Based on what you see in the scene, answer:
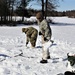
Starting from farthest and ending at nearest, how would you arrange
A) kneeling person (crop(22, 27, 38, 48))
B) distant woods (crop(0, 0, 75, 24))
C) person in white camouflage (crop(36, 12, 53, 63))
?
1. distant woods (crop(0, 0, 75, 24))
2. kneeling person (crop(22, 27, 38, 48))
3. person in white camouflage (crop(36, 12, 53, 63))

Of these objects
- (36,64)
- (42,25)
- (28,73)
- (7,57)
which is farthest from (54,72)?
(7,57)

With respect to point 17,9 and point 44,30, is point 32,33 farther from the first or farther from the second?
point 17,9

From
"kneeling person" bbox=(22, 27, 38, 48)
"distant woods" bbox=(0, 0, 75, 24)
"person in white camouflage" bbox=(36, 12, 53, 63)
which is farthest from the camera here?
"distant woods" bbox=(0, 0, 75, 24)

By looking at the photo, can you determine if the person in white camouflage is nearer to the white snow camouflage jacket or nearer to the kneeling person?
the white snow camouflage jacket

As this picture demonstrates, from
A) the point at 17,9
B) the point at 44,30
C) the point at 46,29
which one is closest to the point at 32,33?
the point at 44,30

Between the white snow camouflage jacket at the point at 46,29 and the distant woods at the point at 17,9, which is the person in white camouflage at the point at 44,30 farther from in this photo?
the distant woods at the point at 17,9

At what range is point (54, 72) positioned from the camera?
8766 millimetres

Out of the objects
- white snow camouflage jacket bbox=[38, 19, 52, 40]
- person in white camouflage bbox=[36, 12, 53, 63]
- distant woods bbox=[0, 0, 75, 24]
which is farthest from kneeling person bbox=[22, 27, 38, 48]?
distant woods bbox=[0, 0, 75, 24]

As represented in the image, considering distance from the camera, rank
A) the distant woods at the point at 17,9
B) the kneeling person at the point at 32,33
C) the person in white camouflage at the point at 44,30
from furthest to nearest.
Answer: the distant woods at the point at 17,9
the kneeling person at the point at 32,33
the person in white camouflage at the point at 44,30

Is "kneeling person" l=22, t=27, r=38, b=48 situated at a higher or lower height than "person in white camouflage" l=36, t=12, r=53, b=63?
lower

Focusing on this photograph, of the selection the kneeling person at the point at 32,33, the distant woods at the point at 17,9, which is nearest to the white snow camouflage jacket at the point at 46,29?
the kneeling person at the point at 32,33

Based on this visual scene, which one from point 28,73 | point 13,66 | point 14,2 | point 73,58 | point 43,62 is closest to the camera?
point 73,58

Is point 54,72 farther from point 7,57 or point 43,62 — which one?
point 7,57

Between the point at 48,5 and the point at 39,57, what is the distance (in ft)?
137
